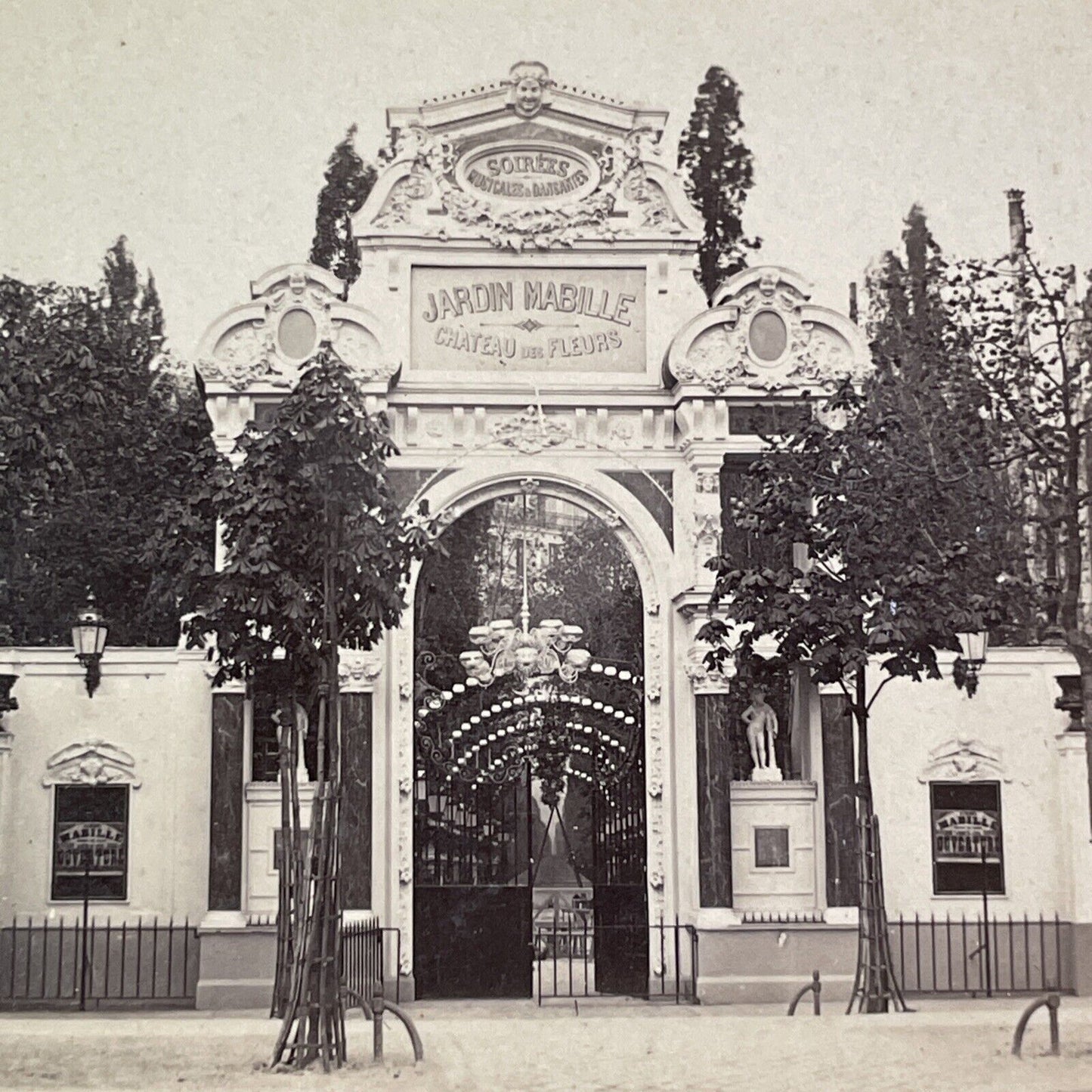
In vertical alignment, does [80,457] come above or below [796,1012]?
above

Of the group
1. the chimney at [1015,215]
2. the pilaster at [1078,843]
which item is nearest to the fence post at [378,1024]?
the pilaster at [1078,843]

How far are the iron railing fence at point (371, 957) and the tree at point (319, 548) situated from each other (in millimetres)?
2883

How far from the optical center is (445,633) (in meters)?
22.7

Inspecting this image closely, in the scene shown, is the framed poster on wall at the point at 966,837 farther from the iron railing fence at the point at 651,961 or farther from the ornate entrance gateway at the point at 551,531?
the iron railing fence at the point at 651,961

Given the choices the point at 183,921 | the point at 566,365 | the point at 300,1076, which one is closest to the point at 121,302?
the point at 566,365

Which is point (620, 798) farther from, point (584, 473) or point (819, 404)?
point (819, 404)

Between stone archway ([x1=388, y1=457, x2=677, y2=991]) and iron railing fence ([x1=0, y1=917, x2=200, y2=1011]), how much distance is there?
2.77 meters

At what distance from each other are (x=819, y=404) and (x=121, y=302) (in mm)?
12519

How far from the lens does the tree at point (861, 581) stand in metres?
18.2

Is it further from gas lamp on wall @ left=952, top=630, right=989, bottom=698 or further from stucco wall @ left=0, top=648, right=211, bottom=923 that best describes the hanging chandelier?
gas lamp on wall @ left=952, top=630, right=989, bottom=698

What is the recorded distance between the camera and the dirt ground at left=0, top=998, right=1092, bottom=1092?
1420cm

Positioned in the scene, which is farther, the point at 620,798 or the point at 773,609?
the point at 620,798

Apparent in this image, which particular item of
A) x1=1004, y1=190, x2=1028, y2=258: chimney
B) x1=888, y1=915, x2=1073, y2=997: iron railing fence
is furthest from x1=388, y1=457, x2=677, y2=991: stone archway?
x1=1004, y1=190, x2=1028, y2=258: chimney

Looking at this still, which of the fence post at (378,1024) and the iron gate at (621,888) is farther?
the iron gate at (621,888)
